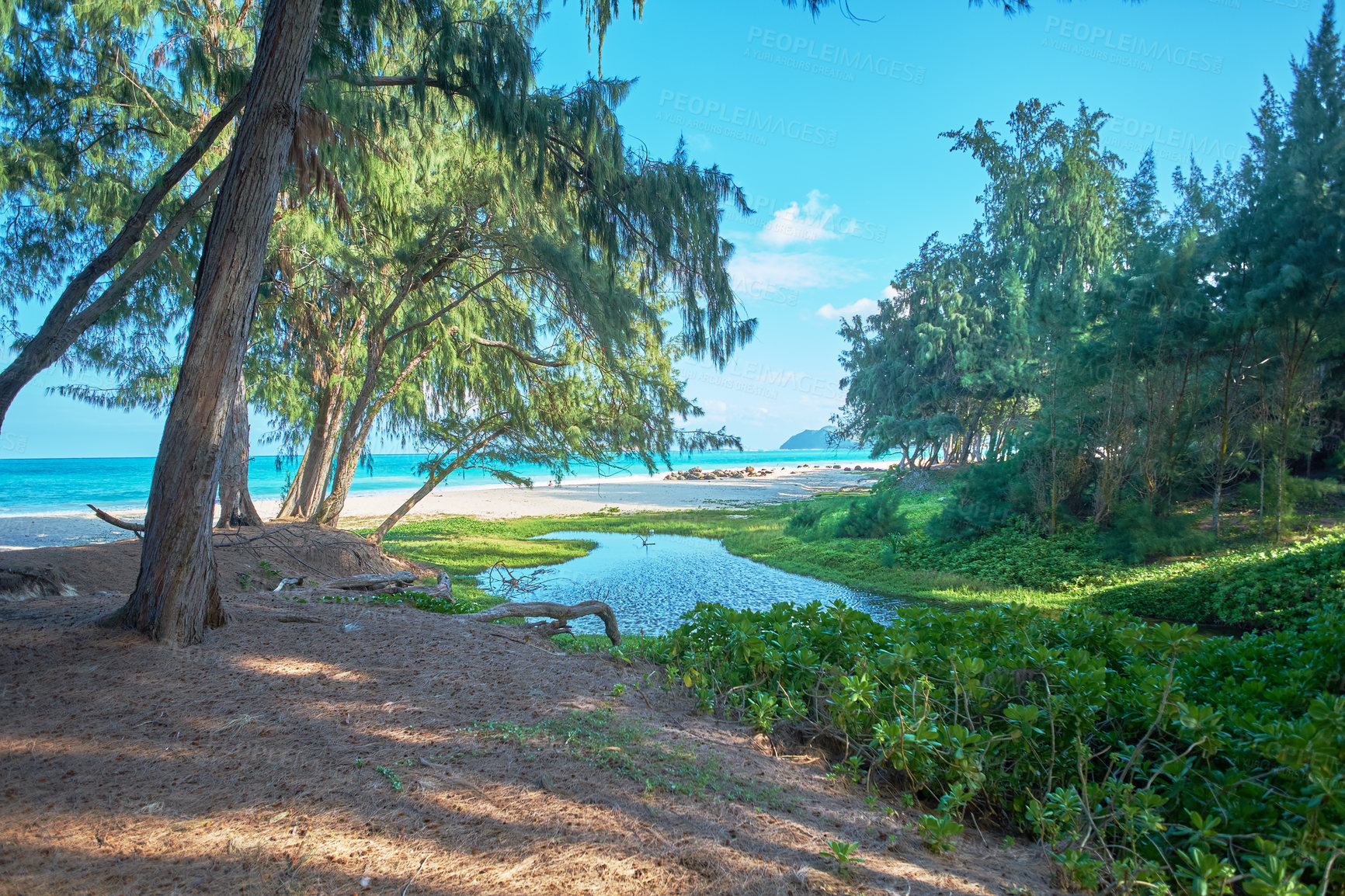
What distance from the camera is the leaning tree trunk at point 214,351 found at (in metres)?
3.73

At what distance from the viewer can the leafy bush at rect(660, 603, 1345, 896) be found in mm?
1898

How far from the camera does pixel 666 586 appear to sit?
1198 centimetres

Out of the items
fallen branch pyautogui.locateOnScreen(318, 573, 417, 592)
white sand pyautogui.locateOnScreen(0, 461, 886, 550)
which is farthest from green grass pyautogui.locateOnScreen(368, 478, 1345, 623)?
white sand pyautogui.locateOnScreen(0, 461, 886, 550)

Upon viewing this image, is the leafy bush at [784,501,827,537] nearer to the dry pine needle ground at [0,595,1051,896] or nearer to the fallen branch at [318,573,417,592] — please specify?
the fallen branch at [318,573,417,592]

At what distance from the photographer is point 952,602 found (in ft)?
33.6

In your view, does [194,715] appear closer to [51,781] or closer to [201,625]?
[51,781]

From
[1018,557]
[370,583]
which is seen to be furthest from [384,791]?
[1018,557]

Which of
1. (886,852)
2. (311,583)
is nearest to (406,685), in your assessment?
(886,852)

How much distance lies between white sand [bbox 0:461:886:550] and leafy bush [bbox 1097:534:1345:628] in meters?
19.5

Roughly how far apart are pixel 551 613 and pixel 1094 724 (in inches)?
157

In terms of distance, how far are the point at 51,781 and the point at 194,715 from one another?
57 centimetres

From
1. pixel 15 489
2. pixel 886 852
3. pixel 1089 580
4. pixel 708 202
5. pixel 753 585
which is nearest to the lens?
pixel 886 852

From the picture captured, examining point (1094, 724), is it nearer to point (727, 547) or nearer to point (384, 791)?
point (384, 791)

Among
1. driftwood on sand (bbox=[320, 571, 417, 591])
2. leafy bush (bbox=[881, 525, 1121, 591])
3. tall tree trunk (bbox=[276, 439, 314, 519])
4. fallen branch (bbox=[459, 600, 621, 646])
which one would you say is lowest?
leafy bush (bbox=[881, 525, 1121, 591])
